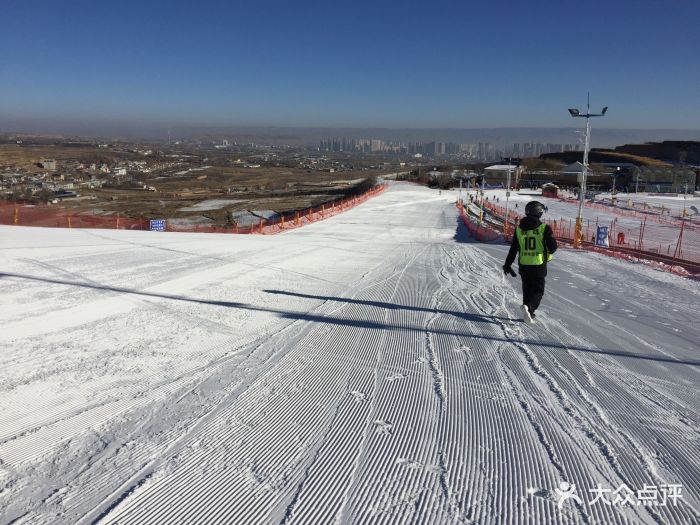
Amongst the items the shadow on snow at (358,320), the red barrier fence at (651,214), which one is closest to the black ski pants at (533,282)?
the shadow on snow at (358,320)

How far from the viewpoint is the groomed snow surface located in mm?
2922

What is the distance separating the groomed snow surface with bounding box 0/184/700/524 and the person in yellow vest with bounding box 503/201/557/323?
550 millimetres

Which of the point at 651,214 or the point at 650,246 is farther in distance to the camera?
the point at 651,214

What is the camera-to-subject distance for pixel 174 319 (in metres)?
6.76

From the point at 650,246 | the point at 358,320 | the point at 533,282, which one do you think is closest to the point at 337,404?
the point at 358,320

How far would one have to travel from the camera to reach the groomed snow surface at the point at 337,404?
9.59 ft

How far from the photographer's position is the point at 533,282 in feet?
21.9

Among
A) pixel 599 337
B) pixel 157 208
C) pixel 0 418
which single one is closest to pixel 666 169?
pixel 157 208

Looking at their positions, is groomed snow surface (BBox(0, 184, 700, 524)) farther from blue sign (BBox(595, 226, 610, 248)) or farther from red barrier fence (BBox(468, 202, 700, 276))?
blue sign (BBox(595, 226, 610, 248))

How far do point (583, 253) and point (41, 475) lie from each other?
16231 mm

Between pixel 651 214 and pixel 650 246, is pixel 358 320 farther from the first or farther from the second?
pixel 651 214

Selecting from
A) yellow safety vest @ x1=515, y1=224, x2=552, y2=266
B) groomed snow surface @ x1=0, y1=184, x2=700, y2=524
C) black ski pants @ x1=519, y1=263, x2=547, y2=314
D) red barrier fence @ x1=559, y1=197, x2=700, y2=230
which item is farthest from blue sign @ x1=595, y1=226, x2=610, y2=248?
red barrier fence @ x1=559, y1=197, x2=700, y2=230

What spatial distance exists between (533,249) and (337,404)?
3.69 meters

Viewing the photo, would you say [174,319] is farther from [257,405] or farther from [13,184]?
[13,184]
